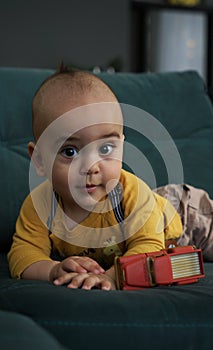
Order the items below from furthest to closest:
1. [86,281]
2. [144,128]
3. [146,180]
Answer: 1. [144,128]
2. [146,180]
3. [86,281]

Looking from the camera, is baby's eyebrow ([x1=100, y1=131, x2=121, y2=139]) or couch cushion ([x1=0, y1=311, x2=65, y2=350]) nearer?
couch cushion ([x1=0, y1=311, x2=65, y2=350])

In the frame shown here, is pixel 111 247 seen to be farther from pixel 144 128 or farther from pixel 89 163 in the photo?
pixel 144 128

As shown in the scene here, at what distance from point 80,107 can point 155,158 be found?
1.98 ft

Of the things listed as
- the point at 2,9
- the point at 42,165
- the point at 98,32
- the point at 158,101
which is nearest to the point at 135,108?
the point at 158,101

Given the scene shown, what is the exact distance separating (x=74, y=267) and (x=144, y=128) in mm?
826

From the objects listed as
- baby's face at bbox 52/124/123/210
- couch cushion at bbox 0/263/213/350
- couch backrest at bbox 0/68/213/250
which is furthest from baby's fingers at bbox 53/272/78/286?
couch backrest at bbox 0/68/213/250

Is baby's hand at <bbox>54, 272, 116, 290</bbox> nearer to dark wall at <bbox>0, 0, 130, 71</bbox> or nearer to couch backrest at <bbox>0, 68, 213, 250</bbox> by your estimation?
couch backrest at <bbox>0, 68, 213, 250</bbox>

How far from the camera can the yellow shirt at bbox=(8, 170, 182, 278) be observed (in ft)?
4.97

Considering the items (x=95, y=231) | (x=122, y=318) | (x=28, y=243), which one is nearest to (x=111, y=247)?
(x=95, y=231)

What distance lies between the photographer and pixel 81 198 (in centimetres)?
152

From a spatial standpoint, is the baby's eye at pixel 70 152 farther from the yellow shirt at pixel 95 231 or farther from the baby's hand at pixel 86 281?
the baby's hand at pixel 86 281

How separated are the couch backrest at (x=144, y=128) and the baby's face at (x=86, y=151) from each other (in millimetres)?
412

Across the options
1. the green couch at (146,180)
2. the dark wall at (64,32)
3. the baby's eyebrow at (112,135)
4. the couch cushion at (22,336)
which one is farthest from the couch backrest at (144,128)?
the dark wall at (64,32)

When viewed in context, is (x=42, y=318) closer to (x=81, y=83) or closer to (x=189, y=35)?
(x=81, y=83)
